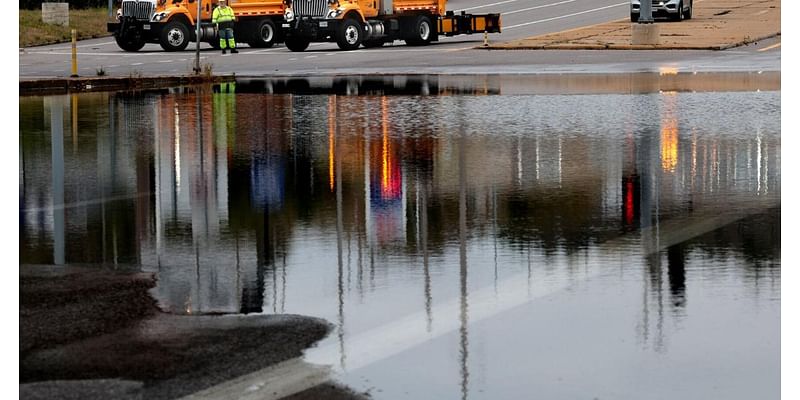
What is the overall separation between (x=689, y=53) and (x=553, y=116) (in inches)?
854

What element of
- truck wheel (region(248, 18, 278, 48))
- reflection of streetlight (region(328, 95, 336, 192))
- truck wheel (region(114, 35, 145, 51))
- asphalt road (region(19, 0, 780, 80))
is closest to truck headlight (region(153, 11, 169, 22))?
truck wheel (region(114, 35, 145, 51))

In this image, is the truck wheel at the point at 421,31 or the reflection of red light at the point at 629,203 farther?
the truck wheel at the point at 421,31

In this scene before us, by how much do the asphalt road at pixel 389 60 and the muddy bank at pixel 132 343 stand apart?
28.1 m

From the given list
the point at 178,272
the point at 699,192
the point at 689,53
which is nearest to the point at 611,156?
the point at 699,192

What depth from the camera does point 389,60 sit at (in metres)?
A: 46.5

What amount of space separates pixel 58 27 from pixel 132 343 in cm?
5547

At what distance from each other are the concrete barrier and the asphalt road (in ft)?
12.7

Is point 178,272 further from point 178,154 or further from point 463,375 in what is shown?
point 178,154

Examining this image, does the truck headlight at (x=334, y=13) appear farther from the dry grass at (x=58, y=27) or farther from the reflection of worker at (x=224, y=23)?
the dry grass at (x=58, y=27)

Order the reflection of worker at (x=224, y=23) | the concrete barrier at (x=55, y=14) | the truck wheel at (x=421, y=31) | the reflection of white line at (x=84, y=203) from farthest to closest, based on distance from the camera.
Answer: the concrete barrier at (x=55, y=14), the truck wheel at (x=421, y=31), the reflection of worker at (x=224, y=23), the reflection of white line at (x=84, y=203)

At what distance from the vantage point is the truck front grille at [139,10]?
54.6 metres

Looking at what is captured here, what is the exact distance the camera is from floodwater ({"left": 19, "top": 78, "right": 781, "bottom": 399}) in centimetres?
852

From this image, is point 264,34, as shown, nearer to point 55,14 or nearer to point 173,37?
point 173,37

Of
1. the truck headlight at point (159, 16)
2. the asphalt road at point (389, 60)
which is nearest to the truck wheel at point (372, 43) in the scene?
the asphalt road at point (389, 60)
